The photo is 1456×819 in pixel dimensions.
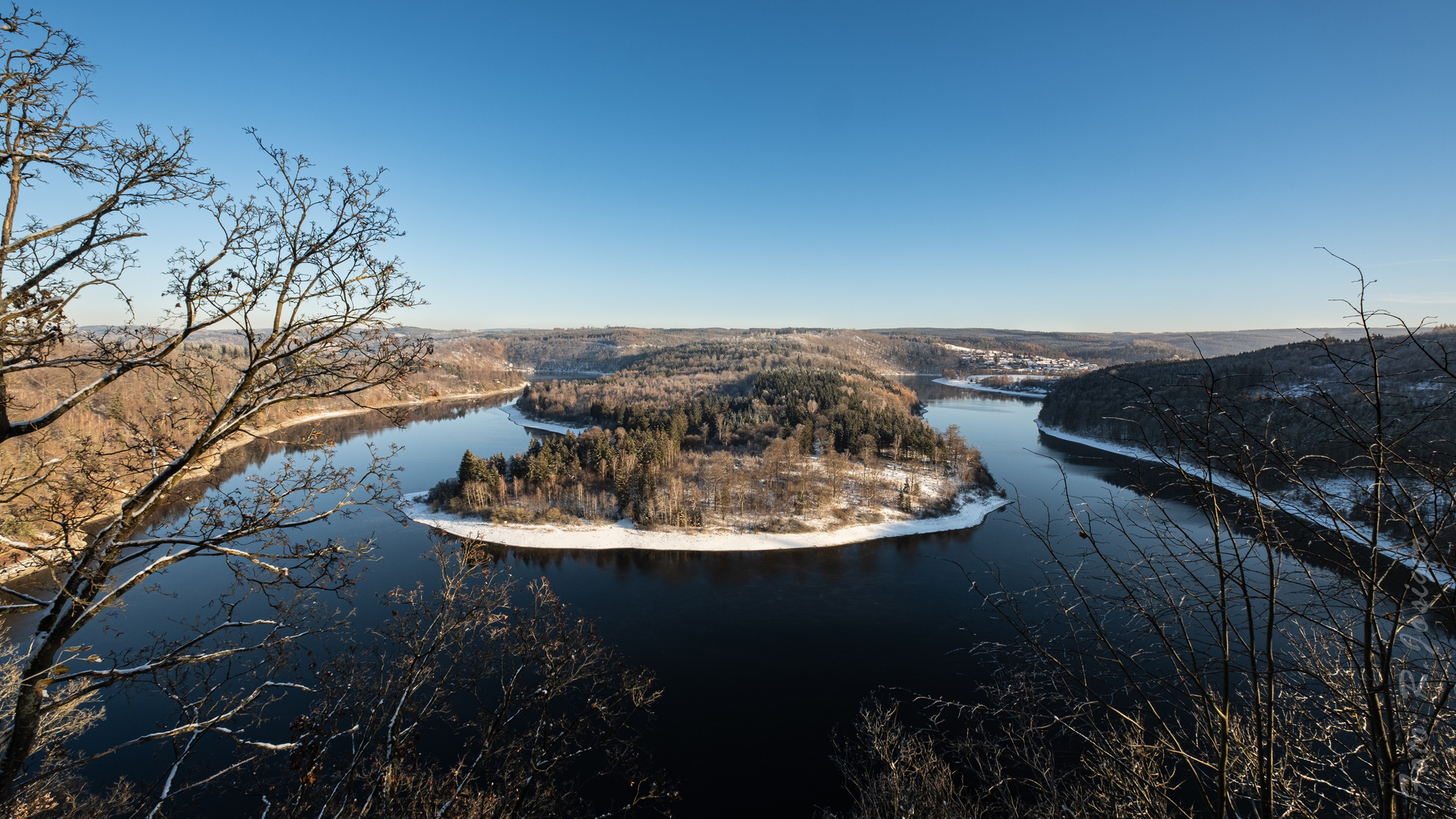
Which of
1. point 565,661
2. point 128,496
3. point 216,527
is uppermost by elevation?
point 128,496

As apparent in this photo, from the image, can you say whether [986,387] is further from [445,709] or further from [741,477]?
[445,709]

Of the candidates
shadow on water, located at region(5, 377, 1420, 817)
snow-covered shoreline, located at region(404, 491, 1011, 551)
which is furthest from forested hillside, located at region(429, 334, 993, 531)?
shadow on water, located at region(5, 377, 1420, 817)

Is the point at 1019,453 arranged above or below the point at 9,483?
below

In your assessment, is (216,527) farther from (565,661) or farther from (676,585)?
(676,585)

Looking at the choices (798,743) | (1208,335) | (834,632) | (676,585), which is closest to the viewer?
(798,743)

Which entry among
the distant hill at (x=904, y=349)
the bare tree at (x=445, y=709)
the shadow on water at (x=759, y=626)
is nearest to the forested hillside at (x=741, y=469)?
the shadow on water at (x=759, y=626)

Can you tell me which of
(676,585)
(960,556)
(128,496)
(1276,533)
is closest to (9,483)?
(128,496)
